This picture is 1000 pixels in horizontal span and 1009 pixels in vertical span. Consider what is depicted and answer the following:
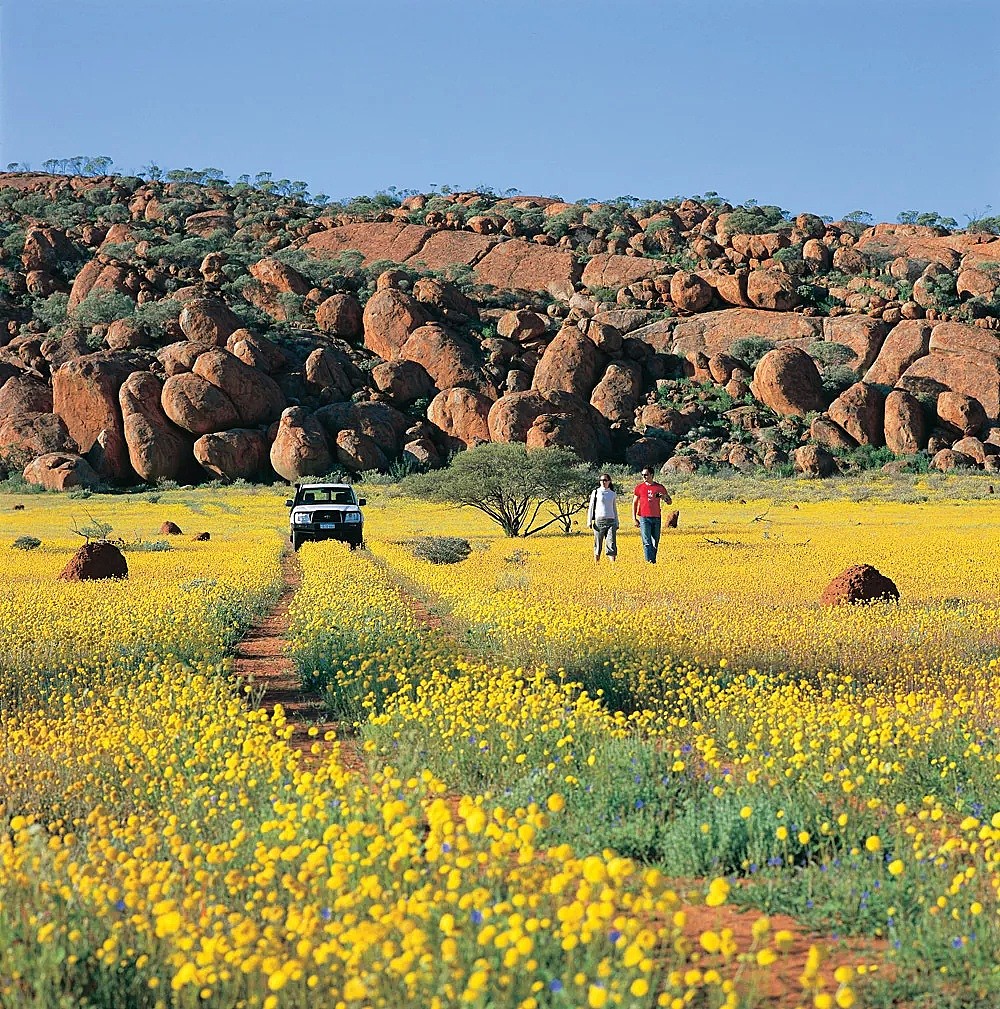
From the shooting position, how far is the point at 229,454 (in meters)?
60.1

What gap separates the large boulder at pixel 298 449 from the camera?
59125 mm

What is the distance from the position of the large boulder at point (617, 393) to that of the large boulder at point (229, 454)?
67.7ft

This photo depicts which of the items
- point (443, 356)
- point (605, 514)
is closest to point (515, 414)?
point (443, 356)

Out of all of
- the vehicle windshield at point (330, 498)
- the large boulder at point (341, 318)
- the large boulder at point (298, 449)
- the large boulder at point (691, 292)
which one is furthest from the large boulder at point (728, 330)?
the vehicle windshield at point (330, 498)

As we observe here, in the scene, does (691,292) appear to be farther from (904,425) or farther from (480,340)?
(904,425)

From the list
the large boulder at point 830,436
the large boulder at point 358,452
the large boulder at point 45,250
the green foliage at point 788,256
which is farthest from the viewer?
the green foliage at point 788,256

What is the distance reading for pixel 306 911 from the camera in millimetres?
3434

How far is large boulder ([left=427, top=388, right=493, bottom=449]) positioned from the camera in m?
64.0

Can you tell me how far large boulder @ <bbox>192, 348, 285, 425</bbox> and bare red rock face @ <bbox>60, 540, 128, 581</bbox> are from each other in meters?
43.4

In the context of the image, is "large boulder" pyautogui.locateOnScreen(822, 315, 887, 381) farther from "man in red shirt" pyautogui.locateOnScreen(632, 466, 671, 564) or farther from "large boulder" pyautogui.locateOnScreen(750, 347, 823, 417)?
"man in red shirt" pyautogui.locateOnScreen(632, 466, 671, 564)

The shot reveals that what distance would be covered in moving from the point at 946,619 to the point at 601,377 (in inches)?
2316

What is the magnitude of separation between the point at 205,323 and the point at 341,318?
429 inches

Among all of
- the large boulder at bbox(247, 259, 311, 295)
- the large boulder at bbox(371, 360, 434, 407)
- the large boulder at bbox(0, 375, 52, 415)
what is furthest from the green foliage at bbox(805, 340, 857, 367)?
the large boulder at bbox(0, 375, 52, 415)

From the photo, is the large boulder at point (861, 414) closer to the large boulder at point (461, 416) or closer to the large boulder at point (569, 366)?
the large boulder at point (569, 366)
